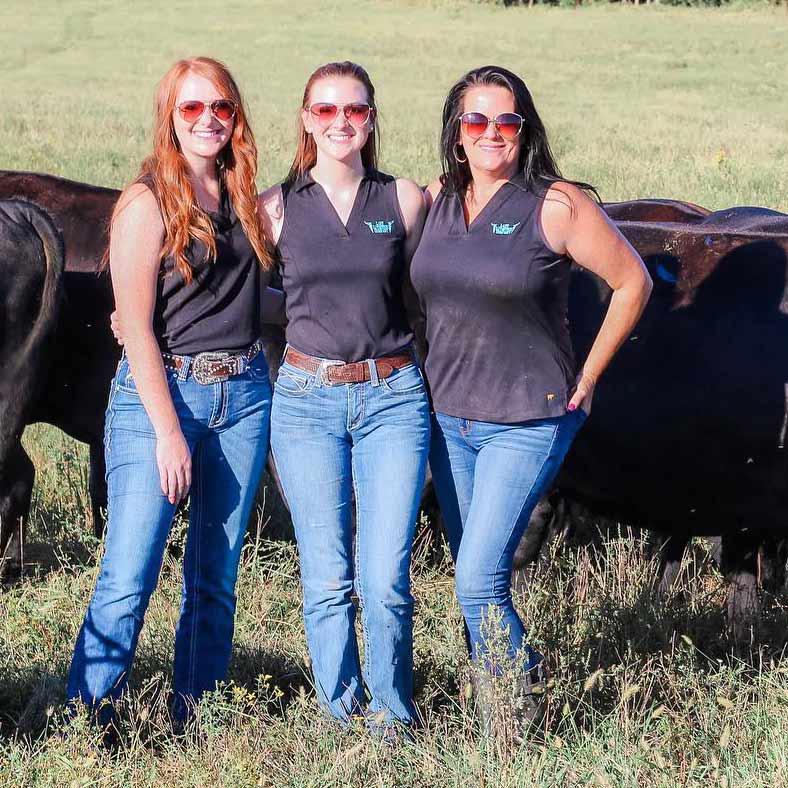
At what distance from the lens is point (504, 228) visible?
3.70 meters

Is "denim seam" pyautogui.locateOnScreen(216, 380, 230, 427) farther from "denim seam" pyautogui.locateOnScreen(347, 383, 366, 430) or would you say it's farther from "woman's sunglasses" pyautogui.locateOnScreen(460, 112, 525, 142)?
"woman's sunglasses" pyautogui.locateOnScreen(460, 112, 525, 142)

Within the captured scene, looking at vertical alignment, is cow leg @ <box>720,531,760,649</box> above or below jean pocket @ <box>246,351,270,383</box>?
below

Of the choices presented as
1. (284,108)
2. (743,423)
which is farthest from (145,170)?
(284,108)

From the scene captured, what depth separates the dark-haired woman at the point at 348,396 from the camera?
3.76 metres

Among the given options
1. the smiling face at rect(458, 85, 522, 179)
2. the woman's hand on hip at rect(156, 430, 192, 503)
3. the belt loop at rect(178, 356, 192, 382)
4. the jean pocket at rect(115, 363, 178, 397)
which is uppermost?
the smiling face at rect(458, 85, 522, 179)

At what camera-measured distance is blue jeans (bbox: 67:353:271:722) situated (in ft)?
12.3

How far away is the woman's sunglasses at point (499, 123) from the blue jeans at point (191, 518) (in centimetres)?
102

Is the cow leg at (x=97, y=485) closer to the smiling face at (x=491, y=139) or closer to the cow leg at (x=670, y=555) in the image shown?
the cow leg at (x=670, y=555)

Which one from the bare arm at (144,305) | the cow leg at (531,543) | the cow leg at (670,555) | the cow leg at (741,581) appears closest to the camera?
the bare arm at (144,305)

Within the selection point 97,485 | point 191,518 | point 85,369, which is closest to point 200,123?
point 191,518

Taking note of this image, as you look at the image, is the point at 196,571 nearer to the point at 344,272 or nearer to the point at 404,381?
the point at 404,381

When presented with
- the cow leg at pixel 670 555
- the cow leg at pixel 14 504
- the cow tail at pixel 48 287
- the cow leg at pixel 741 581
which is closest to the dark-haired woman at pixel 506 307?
the cow leg at pixel 741 581

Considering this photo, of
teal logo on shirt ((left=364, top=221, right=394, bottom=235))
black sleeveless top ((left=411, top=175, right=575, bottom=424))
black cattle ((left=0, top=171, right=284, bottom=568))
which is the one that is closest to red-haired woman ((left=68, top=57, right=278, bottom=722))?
teal logo on shirt ((left=364, top=221, right=394, bottom=235))

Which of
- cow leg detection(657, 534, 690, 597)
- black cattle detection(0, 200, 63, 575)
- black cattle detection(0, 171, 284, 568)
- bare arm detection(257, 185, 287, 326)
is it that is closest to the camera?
bare arm detection(257, 185, 287, 326)
